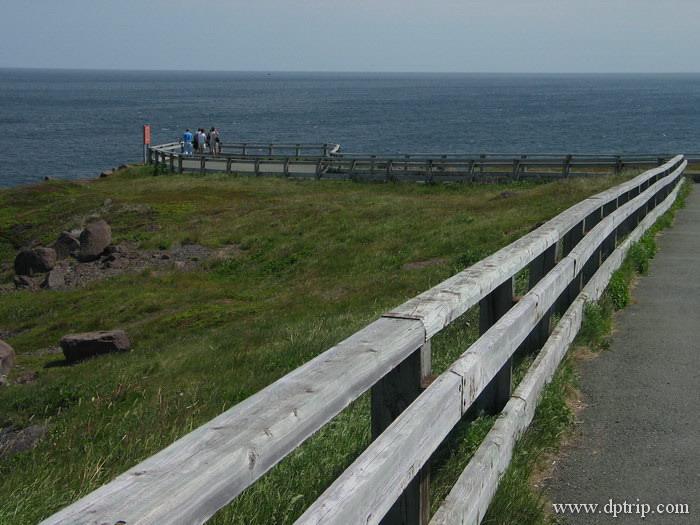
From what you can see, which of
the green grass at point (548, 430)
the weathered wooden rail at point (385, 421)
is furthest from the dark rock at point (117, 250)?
the weathered wooden rail at point (385, 421)

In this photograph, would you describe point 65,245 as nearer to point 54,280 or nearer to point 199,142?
point 54,280

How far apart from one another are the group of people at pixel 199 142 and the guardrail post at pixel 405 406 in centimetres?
4203

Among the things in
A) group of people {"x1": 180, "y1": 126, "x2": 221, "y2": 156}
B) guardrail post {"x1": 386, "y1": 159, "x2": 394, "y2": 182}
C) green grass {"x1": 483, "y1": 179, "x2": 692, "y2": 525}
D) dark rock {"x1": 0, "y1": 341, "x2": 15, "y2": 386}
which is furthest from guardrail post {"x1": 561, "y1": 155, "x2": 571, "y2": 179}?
green grass {"x1": 483, "y1": 179, "x2": 692, "y2": 525}

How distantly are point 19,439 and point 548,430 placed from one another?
527 cm

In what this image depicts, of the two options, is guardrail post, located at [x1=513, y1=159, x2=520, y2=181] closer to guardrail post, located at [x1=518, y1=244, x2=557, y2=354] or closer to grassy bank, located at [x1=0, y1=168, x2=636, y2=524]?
grassy bank, located at [x1=0, y1=168, x2=636, y2=524]

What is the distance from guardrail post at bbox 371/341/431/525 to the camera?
9.88ft

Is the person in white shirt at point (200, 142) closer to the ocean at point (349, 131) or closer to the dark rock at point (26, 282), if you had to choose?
the ocean at point (349, 131)

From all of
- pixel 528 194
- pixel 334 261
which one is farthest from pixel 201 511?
pixel 528 194

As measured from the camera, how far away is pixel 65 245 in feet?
84.3

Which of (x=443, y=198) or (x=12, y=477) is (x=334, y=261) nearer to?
(x=443, y=198)

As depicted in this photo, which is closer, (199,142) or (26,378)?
(26,378)

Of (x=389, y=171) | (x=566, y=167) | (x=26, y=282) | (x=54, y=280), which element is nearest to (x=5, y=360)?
(x=54, y=280)

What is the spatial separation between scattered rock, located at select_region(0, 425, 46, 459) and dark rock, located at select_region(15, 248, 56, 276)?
1572cm

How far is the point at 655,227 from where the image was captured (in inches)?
589
